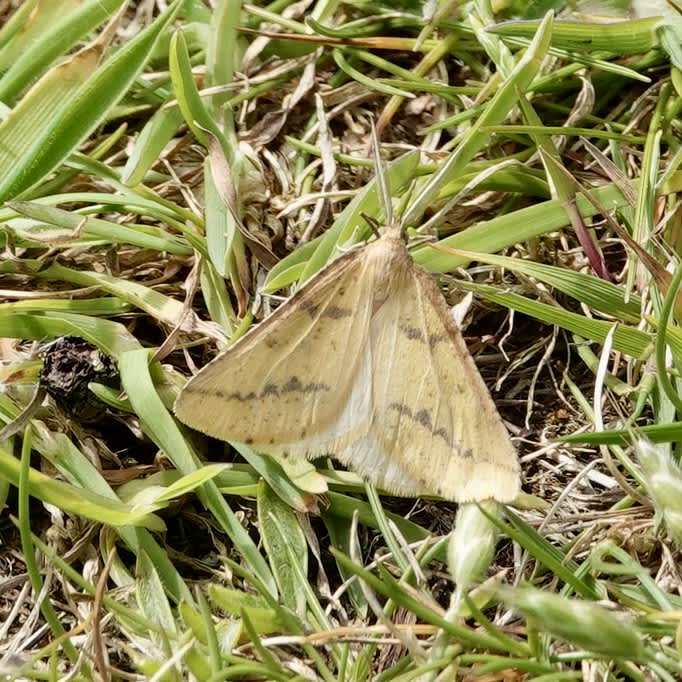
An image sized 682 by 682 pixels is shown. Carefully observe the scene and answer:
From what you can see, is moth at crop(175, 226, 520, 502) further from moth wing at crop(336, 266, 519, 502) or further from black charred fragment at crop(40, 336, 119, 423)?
black charred fragment at crop(40, 336, 119, 423)

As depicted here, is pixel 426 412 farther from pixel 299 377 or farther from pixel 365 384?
pixel 299 377

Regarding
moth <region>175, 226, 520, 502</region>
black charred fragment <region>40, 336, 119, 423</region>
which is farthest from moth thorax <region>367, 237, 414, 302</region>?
black charred fragment <region>40, 336, 119, 423</region>

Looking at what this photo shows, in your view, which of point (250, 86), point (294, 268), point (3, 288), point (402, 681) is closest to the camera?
point (402, 681)

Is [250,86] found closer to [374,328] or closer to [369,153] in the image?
[369,153]

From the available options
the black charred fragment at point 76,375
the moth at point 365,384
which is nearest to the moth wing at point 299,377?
the moth at point 365,384

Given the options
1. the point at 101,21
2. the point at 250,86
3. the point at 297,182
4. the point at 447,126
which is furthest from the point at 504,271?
the point at 101,21

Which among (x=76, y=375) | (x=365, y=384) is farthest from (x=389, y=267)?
(x=76, y=375)
